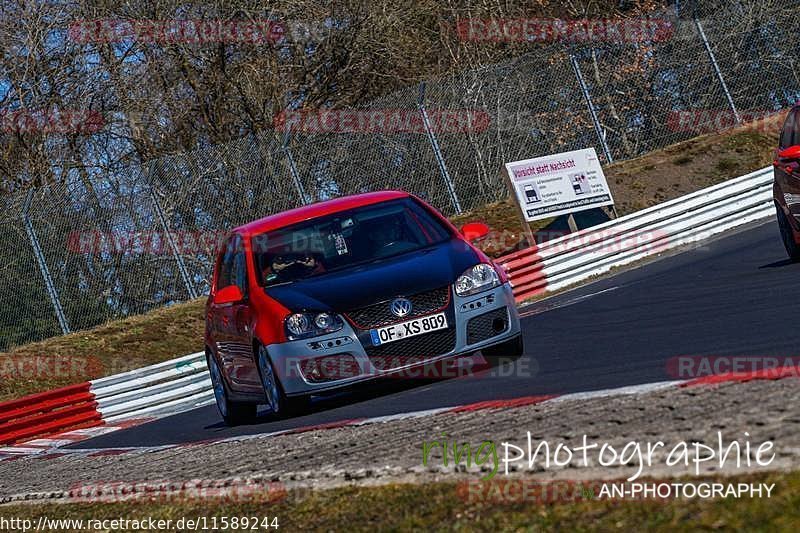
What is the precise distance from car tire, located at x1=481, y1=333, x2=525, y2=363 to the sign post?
11.5 meters

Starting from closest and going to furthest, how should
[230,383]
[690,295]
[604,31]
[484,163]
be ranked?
[230,383], [690,295], [484,163], [604,31]

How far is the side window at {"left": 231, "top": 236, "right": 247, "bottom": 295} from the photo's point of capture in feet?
34.0

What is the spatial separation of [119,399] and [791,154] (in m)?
9.03

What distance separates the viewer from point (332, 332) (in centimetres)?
917

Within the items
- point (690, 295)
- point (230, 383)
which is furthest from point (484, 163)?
point (230, 383)

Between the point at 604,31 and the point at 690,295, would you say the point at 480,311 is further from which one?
the point at 604,31

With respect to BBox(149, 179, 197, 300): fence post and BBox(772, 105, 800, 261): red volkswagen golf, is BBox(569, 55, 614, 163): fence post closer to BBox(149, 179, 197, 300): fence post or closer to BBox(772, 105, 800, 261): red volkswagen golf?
BBox(149, 179, 197, 300): fence post

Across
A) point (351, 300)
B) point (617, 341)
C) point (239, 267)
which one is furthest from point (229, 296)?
point (617, 341)

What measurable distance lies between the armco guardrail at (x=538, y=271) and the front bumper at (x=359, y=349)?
775cm

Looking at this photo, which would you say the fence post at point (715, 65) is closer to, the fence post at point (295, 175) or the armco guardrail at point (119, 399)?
the fence post at point (295, 175)

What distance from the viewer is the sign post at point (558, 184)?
21547 mm

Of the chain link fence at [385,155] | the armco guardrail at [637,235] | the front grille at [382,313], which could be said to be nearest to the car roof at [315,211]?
the front grille at [382,313]

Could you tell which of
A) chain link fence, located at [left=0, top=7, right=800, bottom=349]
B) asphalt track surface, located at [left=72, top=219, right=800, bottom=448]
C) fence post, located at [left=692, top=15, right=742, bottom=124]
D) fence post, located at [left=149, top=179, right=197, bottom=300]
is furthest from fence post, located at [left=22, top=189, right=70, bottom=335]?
fence post, located at [left=692, top=15, right=742, bottom=124]

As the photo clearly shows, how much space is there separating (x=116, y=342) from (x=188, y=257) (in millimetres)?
1995
